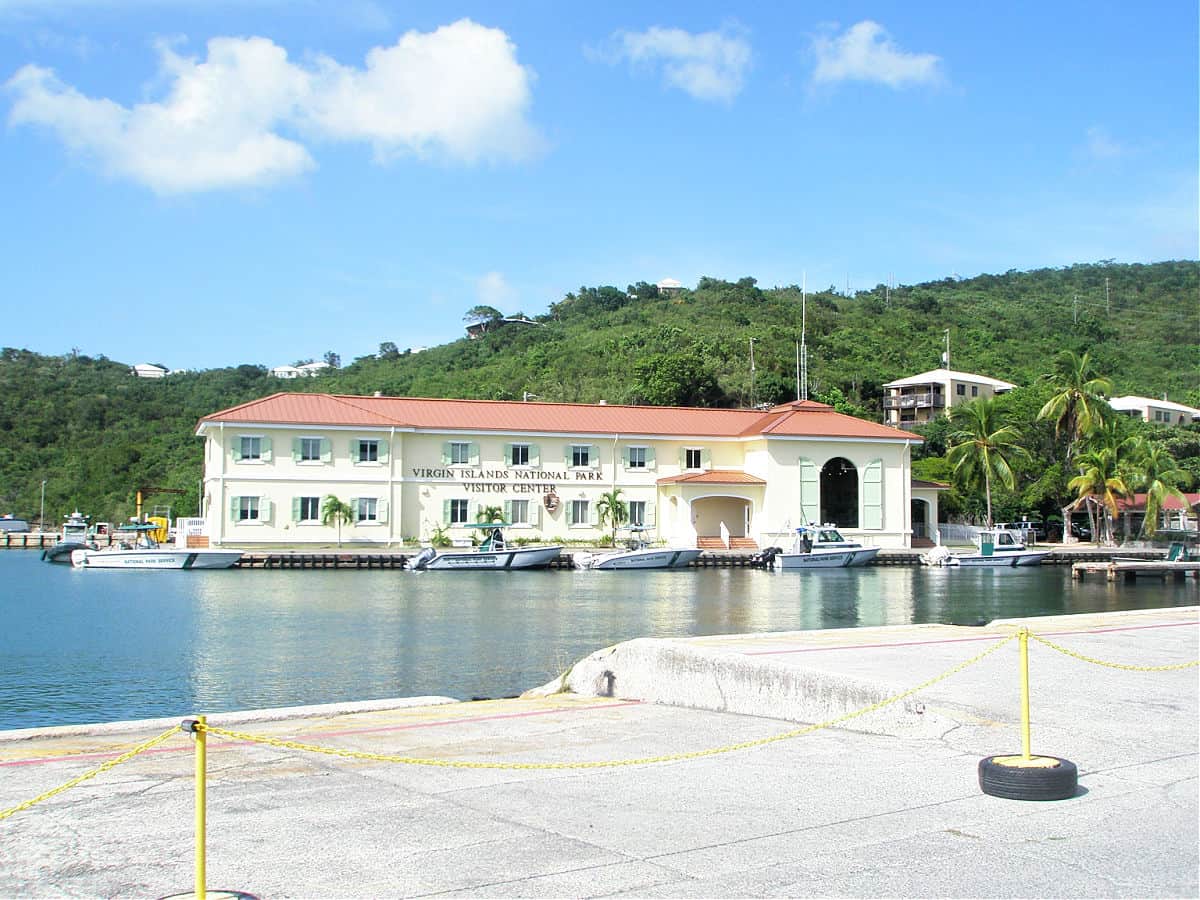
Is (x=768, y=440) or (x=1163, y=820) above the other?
(x=768, y=440)

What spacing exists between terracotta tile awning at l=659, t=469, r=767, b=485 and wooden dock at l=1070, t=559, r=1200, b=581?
15136 mm

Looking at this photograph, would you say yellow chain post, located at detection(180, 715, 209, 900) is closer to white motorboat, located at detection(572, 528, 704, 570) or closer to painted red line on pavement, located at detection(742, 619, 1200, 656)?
painted red line on pavement, located at detection(742, 619, 1200, 656)

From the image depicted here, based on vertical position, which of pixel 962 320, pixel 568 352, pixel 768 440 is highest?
pixel 962 320

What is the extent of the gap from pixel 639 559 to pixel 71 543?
37140 mm

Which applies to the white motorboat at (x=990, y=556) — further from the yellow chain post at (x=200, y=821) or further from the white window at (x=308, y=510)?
the yellow chain post at (x=200, y=821)

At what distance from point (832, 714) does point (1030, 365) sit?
351 ft

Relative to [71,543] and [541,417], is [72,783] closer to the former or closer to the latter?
[541,417]

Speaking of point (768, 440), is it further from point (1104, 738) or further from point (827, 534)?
point (1104, 738)

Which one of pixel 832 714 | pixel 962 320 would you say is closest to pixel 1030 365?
pixel 962 320

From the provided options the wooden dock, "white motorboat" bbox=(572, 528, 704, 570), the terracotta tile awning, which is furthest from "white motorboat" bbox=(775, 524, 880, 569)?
the wooden dock

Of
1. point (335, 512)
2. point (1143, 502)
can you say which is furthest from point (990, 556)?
point (335, 512)

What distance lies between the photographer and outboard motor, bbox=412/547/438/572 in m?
49.2

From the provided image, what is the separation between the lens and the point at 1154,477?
63.3 metres

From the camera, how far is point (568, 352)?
94.2 metres
